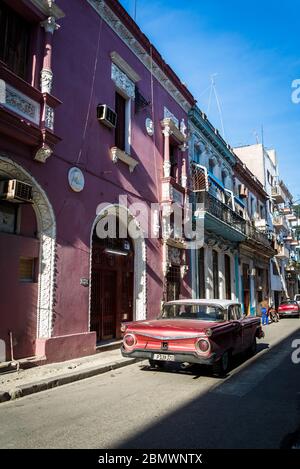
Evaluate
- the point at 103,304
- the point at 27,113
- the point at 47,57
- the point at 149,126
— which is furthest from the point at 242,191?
the point at 27,113

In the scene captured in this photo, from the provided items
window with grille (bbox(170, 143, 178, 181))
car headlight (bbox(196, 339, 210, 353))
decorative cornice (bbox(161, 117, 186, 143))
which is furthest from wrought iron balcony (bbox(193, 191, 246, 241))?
car headlight (bbox(196, 339, 210, 353))

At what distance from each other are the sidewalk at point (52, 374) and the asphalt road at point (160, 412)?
0.63 feet

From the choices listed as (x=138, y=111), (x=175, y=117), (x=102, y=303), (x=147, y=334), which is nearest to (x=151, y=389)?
(x=147, y=334)

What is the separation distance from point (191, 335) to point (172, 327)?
17.0 inches

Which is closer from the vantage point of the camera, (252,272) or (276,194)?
(252,272)

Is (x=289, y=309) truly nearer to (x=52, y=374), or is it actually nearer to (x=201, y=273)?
(x=201, y=273)

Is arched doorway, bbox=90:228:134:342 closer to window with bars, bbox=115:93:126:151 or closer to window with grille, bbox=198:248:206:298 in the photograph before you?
window with bars, bbox=115:93:126:151

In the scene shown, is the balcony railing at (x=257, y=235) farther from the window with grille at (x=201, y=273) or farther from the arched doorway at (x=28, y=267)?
the arched doorway at (x=28, y=267)

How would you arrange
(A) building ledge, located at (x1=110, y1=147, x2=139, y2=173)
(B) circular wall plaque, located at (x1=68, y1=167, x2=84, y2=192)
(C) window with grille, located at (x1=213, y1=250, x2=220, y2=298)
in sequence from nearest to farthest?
(B) circular wall plaque, located at (x1=68, y1=167, x2=84, y2=192)
(A) building ledge, located at (x1=110, y1=147, x2=139, y2=173)
(C) window with grille, located at (x1=213, y1=250, x2=220, y2=298)

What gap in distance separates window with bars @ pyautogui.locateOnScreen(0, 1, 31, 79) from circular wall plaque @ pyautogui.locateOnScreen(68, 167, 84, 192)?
237cm

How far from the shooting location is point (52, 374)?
296 inches

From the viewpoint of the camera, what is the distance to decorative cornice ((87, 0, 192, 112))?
11715 mm

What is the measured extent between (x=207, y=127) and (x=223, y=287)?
8.50m
